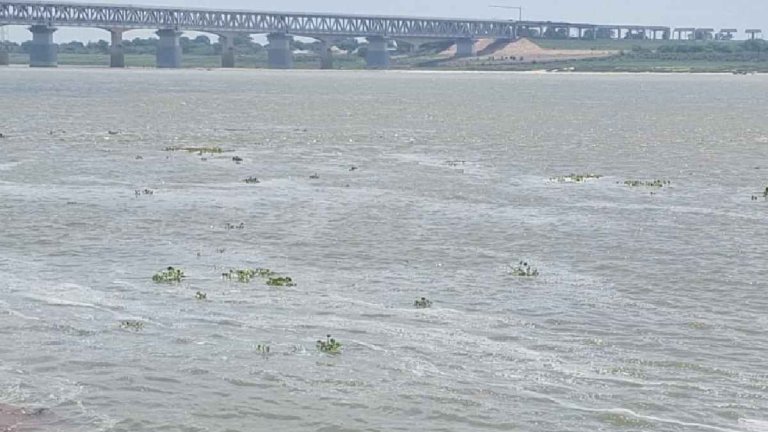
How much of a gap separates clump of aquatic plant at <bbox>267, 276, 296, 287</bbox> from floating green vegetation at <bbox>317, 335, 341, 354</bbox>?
6.09 m

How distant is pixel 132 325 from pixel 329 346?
432 cm

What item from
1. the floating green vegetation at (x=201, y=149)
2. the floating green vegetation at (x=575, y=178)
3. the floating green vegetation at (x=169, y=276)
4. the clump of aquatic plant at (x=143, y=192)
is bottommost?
the floating green vegetation at (x=201, y=149)

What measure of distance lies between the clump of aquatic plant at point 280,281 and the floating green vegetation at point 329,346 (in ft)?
20.0

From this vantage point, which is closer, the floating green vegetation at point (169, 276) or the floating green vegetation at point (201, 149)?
the floating green vegetation at point (169, 276)

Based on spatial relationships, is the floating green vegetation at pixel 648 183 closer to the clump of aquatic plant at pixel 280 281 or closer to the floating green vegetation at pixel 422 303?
the clump of aquatic plant at pixel 280 281

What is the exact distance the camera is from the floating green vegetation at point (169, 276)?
110ft

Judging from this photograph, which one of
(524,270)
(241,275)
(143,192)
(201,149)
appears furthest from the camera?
(201,149)

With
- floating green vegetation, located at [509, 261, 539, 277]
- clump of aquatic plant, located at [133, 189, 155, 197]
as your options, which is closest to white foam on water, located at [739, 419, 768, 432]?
floating green vegetation, located at [509, 261, 539, 277]

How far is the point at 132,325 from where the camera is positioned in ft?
93.5

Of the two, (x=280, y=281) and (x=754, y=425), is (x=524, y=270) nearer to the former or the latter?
(x=280, y=281)

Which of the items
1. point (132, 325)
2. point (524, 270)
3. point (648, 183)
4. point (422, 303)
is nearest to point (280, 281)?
point (422, 303)

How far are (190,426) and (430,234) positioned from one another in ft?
70.1

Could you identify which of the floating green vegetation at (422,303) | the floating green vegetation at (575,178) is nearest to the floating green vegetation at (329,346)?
the floating green vegetation at (422,303)

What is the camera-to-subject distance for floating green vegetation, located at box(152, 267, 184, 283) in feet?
110
